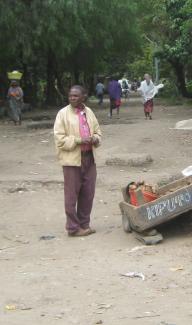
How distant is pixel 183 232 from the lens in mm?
7109

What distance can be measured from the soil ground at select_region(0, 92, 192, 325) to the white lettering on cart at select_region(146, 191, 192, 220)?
1.06ft

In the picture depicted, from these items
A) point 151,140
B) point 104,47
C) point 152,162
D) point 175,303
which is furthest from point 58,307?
point 104,47

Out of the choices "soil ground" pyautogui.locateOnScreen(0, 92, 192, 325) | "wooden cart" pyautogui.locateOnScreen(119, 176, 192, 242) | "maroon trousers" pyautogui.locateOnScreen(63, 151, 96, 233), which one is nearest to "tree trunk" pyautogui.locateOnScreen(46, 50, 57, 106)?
"soil ground" pyautogui.locateOnScreen(0, 92, 192, 325)

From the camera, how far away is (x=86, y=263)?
20.6ft

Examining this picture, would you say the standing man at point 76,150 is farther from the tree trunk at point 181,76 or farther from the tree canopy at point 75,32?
the tree trunk at point 181,76

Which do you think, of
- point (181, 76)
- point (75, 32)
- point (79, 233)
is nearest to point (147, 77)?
point (75, 32)

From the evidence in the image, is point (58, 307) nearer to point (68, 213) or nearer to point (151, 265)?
point (151, 265)

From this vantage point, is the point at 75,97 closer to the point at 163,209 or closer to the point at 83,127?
the point at 83,127

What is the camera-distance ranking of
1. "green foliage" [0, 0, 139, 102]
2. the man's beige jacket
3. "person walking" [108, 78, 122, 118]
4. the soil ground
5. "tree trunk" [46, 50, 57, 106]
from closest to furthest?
the soil ground, the man's beige jacket, "green foliage" [0, 0, 139, 102], "person walking" [108, 78, 122, 118], "tree trunk" [46, 50, 57, 106]

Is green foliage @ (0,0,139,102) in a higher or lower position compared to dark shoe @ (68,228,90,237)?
higher

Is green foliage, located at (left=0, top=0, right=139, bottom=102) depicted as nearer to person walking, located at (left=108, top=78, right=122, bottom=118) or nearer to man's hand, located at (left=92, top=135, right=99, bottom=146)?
person walking, located at (left=108, top=78, right=122, bottom=118)

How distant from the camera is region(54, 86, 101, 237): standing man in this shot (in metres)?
7.14

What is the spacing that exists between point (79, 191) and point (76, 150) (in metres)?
0.53

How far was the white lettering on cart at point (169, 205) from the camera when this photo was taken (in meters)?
6.68
